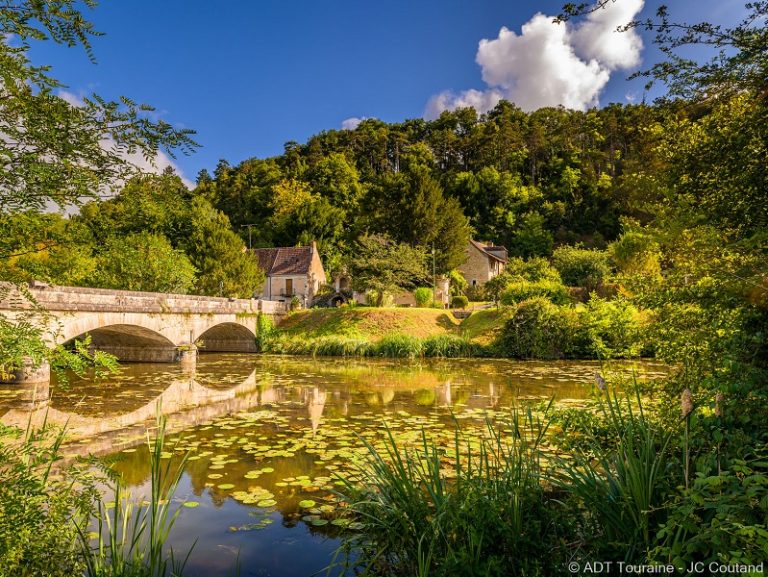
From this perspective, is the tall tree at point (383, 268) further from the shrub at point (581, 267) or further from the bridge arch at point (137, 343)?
the bridge arch at point (137, 343)

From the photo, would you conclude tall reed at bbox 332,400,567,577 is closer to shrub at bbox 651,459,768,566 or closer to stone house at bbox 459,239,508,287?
shrub at bbox 651,459,768,566

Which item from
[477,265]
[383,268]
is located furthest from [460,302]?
[477,265]

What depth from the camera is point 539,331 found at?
2277 cm

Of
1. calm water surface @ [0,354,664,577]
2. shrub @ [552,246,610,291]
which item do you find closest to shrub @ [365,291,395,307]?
calm water surface @ [0,354,664,577]

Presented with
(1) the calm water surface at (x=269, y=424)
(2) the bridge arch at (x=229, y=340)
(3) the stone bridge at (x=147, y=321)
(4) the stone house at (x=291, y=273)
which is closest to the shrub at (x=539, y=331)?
(1) the calm water surface at (x=269, y=424)

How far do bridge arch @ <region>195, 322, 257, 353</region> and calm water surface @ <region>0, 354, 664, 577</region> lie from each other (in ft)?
26.9

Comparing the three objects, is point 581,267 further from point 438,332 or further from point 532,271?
point 438,332

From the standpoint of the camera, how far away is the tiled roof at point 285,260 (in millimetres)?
A: 43594

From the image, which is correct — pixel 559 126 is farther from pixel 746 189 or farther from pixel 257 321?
pixel 746 189

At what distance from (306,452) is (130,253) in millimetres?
5156

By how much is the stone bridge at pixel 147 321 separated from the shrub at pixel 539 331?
49.6ft

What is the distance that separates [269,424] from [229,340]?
871 inches

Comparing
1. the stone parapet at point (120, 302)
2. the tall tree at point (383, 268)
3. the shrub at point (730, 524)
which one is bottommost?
the shrub at point (730, 524)

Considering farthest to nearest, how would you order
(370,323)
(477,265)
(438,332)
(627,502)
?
(477,265)
(370,323)
(438,332)
(627,502)
